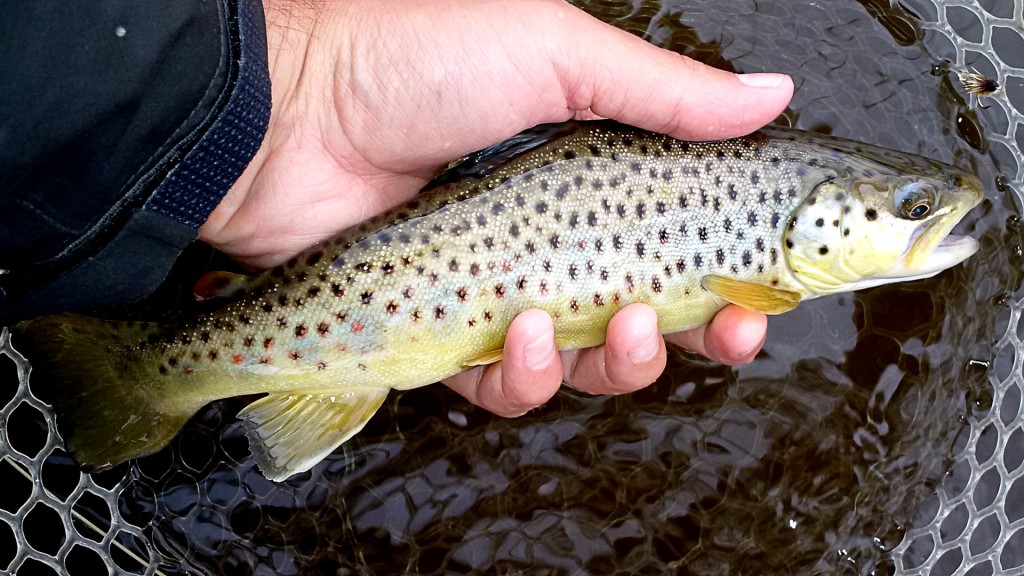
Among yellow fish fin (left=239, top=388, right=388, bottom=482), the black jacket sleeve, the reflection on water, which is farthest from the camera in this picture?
the reflection on water

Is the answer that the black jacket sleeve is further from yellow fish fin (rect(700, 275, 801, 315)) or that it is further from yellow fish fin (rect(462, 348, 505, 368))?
yellow fish fin (rect(700, 275, 801, 315))

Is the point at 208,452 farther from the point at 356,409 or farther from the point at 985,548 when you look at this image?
the point at 985,548

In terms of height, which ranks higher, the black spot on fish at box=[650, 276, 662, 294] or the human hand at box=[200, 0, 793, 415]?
the human hand at box=[200, 0, 793, 415]

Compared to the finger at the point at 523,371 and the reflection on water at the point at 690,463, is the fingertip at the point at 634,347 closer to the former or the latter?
the finger at the point at 523,371

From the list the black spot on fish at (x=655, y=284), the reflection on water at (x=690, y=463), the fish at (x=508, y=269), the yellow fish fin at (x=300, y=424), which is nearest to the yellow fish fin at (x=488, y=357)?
the fish at (x=508, y=269)

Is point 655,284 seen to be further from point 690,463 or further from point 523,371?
point 690,463

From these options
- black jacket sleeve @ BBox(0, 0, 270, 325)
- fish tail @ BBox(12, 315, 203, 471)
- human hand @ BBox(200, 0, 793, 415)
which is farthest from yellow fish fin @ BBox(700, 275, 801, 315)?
fish tail @ BBox(12, 315, 203, 471)

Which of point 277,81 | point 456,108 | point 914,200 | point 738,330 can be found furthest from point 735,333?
point 277,81
